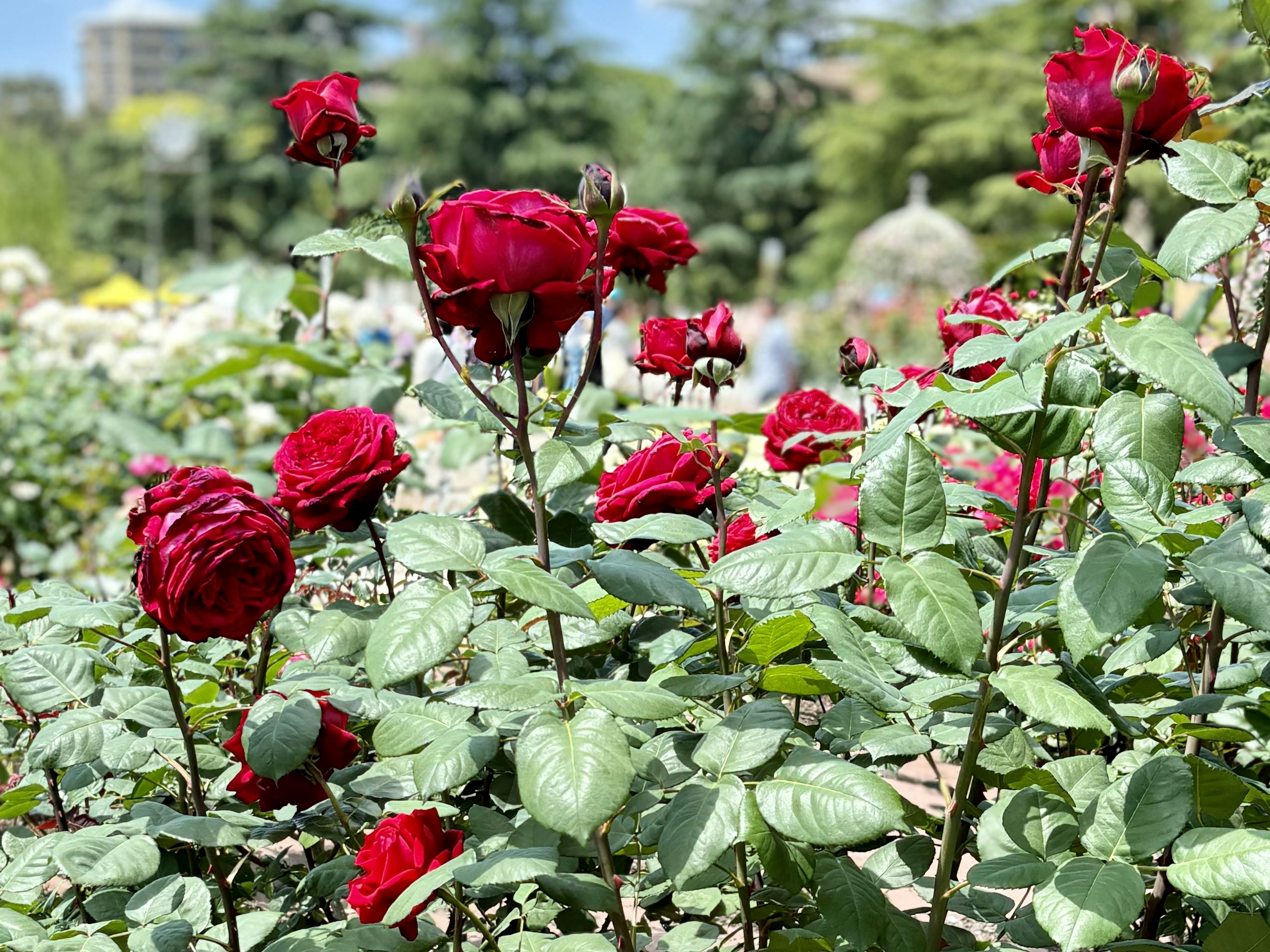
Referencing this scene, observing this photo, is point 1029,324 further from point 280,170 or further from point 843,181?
point 280,170

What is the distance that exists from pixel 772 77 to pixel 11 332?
24.6 meters

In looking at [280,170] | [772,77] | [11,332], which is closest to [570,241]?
[11,332]

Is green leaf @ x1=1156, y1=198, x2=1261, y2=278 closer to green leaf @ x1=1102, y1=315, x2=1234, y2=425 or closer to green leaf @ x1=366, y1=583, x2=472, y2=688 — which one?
green leaf @ x1=1102, y1=315, x2=1234, y2=425

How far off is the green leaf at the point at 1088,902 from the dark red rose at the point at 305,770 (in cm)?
53

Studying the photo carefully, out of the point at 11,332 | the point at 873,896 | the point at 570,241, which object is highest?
the point at 570,241

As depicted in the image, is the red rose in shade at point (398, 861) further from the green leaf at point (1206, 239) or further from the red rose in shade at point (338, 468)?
the green leaf at point (1206, 239)

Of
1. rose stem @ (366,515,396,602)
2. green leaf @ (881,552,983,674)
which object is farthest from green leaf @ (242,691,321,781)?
A: green leaf @ (881,552,983,674)

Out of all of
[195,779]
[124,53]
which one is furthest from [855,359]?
[124,53]

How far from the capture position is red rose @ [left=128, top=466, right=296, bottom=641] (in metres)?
0.79

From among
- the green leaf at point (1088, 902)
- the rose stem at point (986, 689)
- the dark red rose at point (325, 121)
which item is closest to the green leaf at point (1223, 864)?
the green leaf at point (1088, 902)

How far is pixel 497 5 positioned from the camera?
91.4 feet

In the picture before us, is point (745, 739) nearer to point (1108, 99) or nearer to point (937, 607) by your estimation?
point (937, 607)

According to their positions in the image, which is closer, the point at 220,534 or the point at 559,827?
the point at 559,827

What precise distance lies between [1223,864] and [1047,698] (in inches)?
5.8
